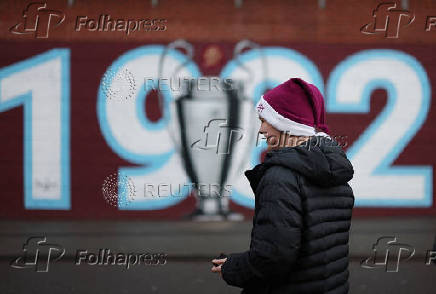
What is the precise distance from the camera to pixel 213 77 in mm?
5918

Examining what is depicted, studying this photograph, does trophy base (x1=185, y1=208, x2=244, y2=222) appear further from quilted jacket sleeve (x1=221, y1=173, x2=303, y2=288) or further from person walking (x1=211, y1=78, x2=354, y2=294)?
quilted jacket sleeve (x1=221, y1=173, x2=303, y2=288)

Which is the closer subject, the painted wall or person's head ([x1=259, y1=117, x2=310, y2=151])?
person's head ([x1=259, y1=117, x2=310, y2=151])

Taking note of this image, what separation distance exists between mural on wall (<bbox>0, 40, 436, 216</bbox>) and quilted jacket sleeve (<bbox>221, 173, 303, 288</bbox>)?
13.7ft

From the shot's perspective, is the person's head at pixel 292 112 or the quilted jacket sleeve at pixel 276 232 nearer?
the quilted jacket sleeve at pixel 276 232

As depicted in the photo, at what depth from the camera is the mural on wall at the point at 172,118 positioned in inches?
232

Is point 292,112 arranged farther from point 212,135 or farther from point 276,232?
point 212,135

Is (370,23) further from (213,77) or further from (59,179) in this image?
(59,179)

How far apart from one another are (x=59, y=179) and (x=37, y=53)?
156 centimetres

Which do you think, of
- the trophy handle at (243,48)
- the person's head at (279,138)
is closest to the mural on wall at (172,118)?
the trophy handle at (243,48)

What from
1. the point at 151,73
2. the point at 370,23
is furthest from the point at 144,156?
the point at 370,23

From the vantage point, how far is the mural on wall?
19.3ft

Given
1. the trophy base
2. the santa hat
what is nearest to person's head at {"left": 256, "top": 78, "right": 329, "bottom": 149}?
the santa hat

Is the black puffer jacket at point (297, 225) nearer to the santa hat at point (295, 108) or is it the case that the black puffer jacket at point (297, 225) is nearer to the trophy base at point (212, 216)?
the santa hat at point (295, 108)

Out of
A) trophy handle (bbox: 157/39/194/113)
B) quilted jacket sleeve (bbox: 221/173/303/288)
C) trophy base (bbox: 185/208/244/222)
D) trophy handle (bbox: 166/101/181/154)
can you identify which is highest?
trophy handle (bbox: 157/39/194/113)
